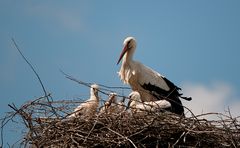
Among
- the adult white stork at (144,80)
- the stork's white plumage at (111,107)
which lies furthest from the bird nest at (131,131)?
the adult white stork at (144,80)

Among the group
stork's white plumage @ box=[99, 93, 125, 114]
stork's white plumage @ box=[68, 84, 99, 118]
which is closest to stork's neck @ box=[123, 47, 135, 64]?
stork's white plumage @ box=[68, 84, 99, 118]

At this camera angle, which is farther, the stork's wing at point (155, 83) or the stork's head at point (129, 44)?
the stork's head at point (129, 44)

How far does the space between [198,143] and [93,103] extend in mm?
1814

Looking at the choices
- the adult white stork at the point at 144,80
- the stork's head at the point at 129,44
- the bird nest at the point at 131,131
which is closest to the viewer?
the bird nest at the point at 131,131

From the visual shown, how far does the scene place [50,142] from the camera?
654cm

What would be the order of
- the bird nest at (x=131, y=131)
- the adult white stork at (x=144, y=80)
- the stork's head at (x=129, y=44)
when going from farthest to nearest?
1. the stork's head at (x=129, y=44)
2. the adult white stork at (x=144, y=80)
3. the bird nest at (x=131, y=131)

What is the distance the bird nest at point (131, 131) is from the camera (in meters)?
6.41

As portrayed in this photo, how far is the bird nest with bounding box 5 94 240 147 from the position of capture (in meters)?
6.41

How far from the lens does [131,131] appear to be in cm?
643

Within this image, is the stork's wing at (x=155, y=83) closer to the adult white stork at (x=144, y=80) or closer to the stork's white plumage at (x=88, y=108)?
the adult white stork at (x=144, y=80)

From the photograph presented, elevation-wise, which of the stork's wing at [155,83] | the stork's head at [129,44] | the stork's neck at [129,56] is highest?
the stork's head at [129,44]

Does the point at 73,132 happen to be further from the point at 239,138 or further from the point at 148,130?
the point at 239,138

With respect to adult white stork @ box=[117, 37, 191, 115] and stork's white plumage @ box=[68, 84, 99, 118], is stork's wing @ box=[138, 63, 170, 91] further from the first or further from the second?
stork's white plumage @ box=[68, 84, 99, 118]

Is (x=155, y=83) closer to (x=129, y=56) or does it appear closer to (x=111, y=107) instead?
(x=129, y=56)
